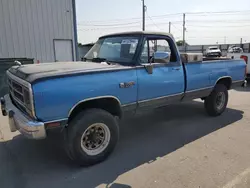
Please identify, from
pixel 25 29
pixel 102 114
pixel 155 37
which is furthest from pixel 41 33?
pixel 102 114

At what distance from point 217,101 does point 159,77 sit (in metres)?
2.47

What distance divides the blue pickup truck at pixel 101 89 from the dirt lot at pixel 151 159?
36cm

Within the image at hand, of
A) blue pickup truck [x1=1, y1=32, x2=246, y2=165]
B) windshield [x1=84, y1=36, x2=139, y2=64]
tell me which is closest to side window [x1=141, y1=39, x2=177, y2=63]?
blue pickup truck [x1=1, y1=32, x2=246, y2=165]

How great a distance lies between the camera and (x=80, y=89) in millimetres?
3148

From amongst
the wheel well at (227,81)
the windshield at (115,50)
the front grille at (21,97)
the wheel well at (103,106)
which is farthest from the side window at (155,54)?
the front grille at (21,97)

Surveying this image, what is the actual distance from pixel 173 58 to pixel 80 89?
2241 mm

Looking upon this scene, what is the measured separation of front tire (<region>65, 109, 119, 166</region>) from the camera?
10.6ft

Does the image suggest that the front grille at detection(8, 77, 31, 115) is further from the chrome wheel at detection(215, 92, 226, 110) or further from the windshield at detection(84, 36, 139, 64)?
the chrome wheel at detection(215, 92, 226, 110)

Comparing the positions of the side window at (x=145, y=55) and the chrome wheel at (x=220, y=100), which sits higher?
the side window at (x=145, y=55)

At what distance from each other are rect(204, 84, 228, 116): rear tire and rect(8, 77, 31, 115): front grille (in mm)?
4244

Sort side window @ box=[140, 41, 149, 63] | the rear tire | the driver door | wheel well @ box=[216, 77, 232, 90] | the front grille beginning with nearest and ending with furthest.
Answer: the front grille < the driver door < side window @ box=[140, 41, 149, 63] < the rear tire < wheel well @ box=[216, 77, 232, 90]

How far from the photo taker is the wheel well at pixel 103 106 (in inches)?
132

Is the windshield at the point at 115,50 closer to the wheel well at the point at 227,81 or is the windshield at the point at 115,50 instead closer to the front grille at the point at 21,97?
the front grille at the point at 21,97

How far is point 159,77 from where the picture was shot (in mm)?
4133
